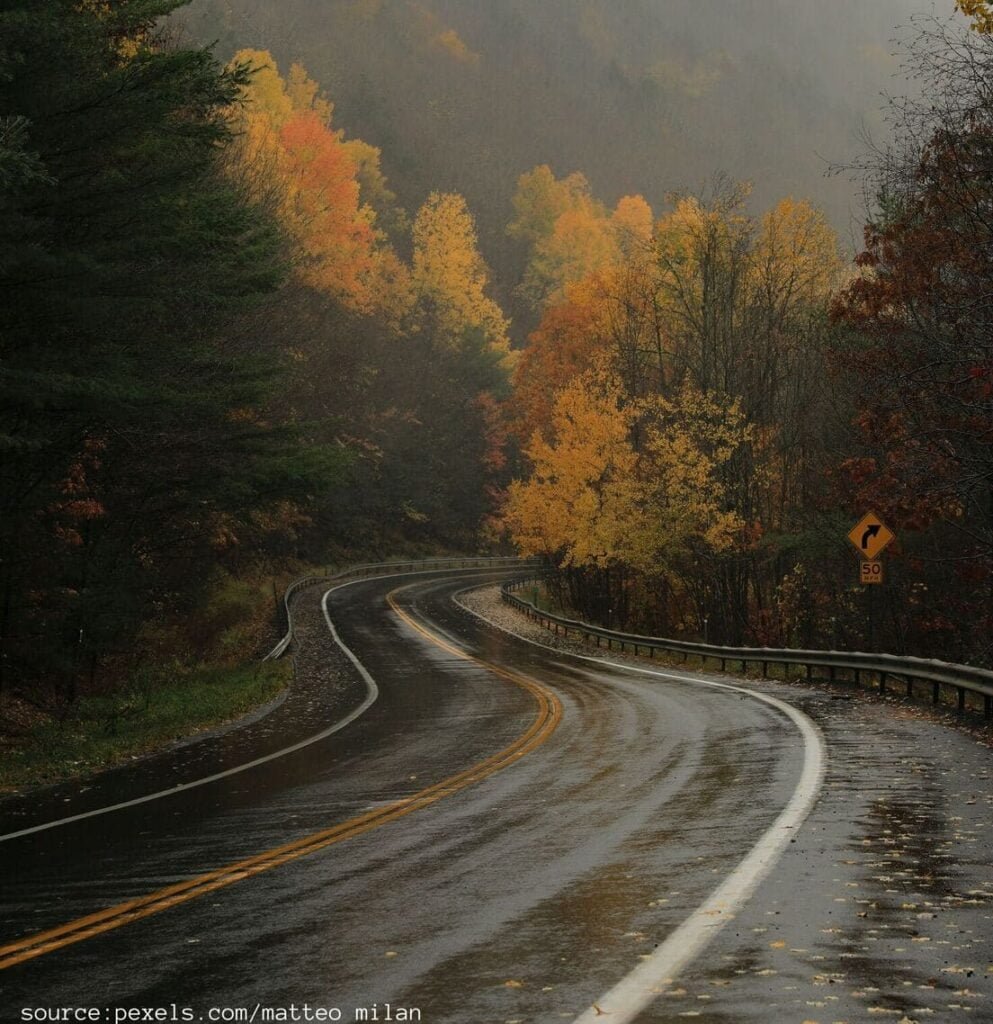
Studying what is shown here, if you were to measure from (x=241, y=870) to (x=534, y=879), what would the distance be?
2.18 m

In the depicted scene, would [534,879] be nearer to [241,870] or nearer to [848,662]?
[241,870]

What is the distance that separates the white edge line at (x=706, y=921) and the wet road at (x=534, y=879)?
0.13 feet

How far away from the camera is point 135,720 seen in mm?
21469

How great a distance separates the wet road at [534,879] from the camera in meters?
5.82

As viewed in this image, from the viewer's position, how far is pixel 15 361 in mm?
18156

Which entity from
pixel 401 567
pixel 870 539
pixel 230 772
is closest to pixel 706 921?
pixel 230 772

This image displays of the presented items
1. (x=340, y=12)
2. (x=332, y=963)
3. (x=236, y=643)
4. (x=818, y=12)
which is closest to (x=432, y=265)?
(x=236, y=643)

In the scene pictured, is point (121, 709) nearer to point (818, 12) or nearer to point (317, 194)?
point (317, 194)

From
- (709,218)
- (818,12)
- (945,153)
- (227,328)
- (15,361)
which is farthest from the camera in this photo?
(818,12)

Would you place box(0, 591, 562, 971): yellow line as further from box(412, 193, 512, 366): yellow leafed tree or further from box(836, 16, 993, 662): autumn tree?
box(412, 193, 512, 366): yellow leafed tree

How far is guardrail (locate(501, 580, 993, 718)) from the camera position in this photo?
19.3 m

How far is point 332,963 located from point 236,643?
35338 millimetres

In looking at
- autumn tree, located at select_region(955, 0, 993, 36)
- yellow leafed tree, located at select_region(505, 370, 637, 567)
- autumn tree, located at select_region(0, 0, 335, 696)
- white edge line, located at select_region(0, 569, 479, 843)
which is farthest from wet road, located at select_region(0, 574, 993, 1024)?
yellow leafed tree, located at select_region(505, 370, 637, 567)

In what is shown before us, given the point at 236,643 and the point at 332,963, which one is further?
the point at 236,643
